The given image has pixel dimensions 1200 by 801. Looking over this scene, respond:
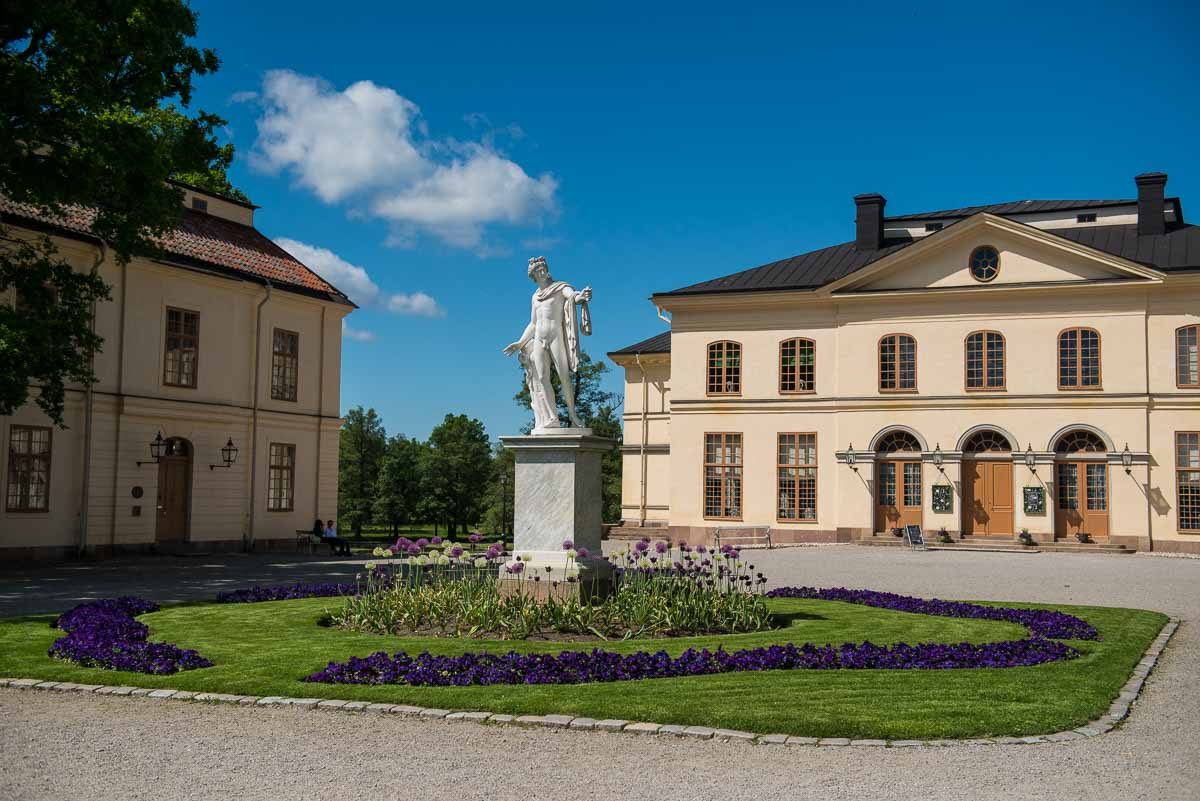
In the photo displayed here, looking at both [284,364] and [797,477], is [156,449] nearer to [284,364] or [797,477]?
[284,364]

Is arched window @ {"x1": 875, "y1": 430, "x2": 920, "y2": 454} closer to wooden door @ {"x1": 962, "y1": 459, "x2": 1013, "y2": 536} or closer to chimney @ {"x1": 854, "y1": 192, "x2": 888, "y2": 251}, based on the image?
wooden door @ {"x1": 962, "y1": 459, "x2": 1013, "y2": 536}

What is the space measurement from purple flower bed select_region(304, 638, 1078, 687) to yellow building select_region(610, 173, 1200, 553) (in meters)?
24.3

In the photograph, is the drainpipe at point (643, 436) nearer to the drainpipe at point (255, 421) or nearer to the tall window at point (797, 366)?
the tall window at point (797, 366)

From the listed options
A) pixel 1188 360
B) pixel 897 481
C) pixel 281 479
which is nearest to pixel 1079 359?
pixel 1188 360

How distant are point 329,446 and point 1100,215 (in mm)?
25585

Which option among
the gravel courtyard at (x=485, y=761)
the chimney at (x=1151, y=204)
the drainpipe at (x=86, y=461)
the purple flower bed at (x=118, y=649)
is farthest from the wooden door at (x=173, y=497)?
the chimney at (x=1151, y=204)

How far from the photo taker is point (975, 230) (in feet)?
112

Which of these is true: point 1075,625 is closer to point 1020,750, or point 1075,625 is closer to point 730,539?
point 1020,750

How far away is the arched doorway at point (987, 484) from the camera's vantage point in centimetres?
3359

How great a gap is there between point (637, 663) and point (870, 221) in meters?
31.5

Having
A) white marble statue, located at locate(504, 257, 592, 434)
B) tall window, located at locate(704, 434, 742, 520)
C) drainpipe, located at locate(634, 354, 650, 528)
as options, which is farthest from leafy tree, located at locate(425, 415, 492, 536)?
white marble statue, located at locate(504, 257, 592, 434)

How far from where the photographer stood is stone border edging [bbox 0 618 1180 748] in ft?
24.0

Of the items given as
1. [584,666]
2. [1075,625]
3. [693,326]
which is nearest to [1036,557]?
[693,326]

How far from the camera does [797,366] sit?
3628 centimetres
